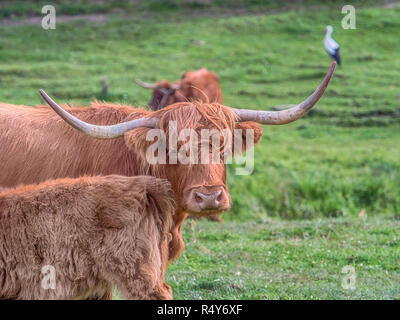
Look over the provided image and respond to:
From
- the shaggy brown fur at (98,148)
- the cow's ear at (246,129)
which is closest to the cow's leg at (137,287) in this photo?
the shaggy brown fur at (98,148)

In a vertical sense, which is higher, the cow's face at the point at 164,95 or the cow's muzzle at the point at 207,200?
the cow's face at the point at 164,95

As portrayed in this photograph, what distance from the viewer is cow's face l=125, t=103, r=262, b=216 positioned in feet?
18.2

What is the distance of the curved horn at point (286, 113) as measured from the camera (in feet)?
19.5

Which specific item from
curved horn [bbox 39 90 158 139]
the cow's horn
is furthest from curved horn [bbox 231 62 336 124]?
the cow's horn

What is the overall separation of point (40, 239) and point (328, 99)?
14.0m

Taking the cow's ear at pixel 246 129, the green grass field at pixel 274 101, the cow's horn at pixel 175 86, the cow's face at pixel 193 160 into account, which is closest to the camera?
the cow's face at pixel 193 160

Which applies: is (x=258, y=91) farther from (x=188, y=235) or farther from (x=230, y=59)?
(x=188, y=235)

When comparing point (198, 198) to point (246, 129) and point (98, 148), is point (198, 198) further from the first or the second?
point (98, 148)

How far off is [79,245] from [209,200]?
1.09 meters

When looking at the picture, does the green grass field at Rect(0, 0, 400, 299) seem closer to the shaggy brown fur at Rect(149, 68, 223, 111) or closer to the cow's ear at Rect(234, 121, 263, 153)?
the shaggy brown fur at Rect(149, 68, 223, 111)

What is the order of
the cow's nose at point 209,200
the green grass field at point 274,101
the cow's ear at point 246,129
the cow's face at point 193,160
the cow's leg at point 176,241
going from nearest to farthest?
the cow's nose at point 209,200 → the cow's face at point 193,160 → the cow's leg at point 176,241 → the cow's ear at point 246,129 → the green grass field at point 274,101

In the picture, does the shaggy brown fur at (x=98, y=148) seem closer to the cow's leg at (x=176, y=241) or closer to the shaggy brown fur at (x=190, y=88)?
the cow's leg at (x=176, y=241)

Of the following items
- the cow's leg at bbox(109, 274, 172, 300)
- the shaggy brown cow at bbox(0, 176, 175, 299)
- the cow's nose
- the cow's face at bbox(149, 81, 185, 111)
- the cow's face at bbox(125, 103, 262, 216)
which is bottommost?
the cow's leg at bbox(109, 274, 172, 300)

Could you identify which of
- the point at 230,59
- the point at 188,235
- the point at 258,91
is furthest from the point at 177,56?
the point at 188,235
